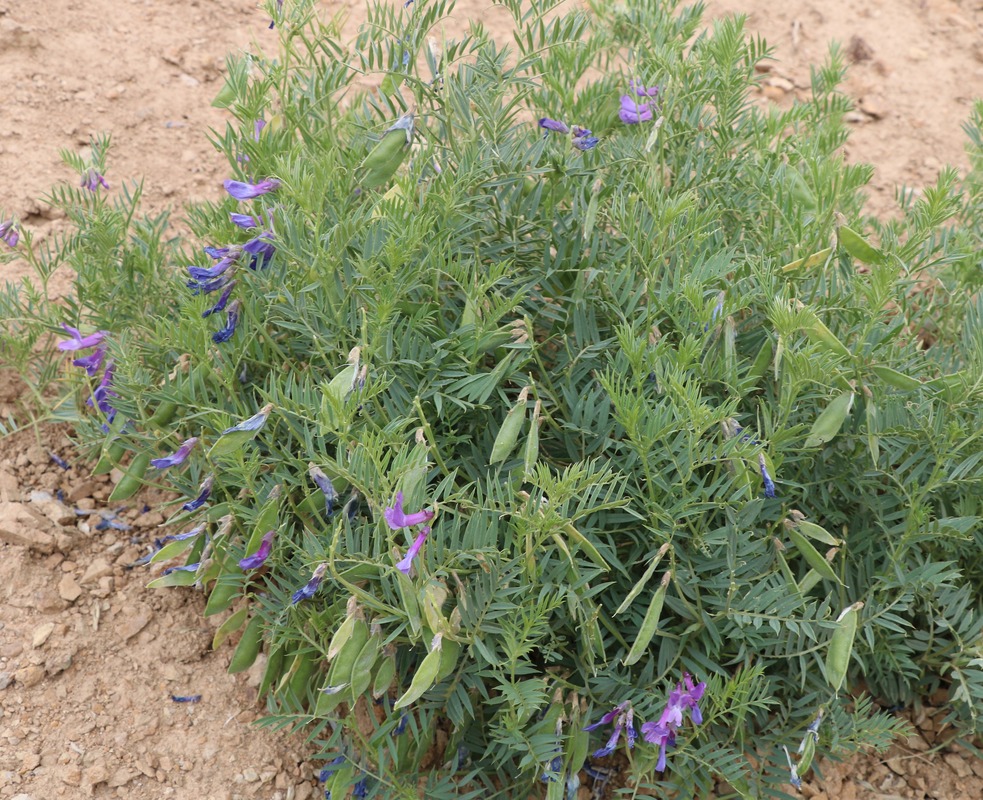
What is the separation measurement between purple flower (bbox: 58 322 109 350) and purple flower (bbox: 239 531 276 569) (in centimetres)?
69

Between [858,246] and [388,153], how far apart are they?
92 cm

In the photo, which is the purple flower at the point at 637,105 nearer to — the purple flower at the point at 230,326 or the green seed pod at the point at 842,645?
the purple flower at the point at 230,326

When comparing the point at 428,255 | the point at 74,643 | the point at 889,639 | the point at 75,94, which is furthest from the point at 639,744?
the point at 75,94

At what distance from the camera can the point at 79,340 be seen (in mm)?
2264

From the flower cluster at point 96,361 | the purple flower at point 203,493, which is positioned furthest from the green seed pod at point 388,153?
the flower cluster at point 96,361

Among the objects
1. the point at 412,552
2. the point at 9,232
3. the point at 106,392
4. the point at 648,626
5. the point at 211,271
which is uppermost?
the point at 211,271

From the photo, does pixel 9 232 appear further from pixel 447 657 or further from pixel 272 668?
pixel 447 657

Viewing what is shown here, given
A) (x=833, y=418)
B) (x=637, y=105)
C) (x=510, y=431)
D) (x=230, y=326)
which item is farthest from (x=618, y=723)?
(x=637, y=105)

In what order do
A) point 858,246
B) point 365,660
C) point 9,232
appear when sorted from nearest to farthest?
point 365,660
point 858,246
point 9,232

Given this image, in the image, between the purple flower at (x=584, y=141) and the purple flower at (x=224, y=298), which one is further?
the purple flower at (x=584, y=141)

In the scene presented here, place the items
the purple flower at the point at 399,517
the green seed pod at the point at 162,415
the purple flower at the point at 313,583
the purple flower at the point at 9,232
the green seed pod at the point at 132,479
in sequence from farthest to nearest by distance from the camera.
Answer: the purple flower at the point at 9,232 → the green seed pod at the point at 132,479 → the green seed pod at the point at 162,415 → the purple flower at the point at 313,583 → the purple flower at the point at 399,517

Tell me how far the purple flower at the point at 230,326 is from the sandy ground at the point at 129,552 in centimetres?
58

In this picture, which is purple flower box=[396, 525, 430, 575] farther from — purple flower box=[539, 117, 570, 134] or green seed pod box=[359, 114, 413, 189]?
purple flower box=[539, 117, 570, 134]

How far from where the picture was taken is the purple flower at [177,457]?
2023 millimetres
